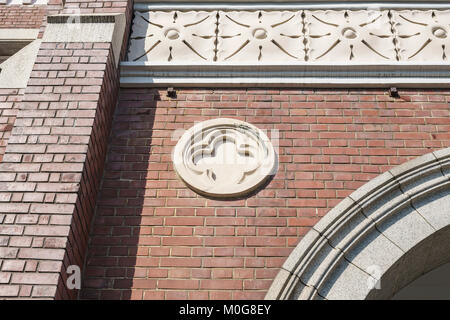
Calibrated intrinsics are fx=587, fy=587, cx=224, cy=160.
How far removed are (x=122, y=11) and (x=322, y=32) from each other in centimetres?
171

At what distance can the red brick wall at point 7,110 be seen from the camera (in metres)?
4.45

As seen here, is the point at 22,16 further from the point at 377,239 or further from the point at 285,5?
the point at 377,239

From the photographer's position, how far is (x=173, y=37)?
16.6ft

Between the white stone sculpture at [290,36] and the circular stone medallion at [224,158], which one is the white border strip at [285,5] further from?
the circular stone medallion at [224,158]

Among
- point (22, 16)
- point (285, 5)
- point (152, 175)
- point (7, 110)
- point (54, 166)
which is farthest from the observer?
point (22, 16)

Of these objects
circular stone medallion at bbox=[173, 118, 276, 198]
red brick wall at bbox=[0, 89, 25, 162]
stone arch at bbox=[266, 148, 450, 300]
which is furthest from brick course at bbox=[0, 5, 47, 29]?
stone arch at bbox=[266, 148, 450, 300]

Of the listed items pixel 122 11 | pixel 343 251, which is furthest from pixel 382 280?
pixel 122 11

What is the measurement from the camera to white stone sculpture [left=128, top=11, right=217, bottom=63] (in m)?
4.94

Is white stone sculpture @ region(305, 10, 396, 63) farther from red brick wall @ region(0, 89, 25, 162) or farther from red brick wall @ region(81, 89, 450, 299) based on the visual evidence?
red brick wall @ region(0, 89, 25, 162)

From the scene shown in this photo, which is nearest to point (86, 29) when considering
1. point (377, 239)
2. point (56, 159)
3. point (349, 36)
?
point (56, 159)

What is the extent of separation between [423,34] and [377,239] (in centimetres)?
204

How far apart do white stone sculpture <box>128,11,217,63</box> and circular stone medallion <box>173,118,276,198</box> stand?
0.74m

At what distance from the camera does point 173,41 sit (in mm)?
5023

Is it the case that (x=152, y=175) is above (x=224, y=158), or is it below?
below
